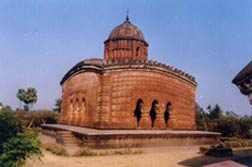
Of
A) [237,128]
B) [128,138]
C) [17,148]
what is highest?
[237,128]

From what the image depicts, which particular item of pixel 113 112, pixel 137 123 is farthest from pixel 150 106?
pixel 113 112

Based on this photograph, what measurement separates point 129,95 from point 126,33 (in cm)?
855

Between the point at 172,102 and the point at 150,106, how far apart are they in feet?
7.78

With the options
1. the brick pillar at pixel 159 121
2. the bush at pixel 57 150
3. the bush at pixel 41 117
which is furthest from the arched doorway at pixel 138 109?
the bush at pixel 41 117

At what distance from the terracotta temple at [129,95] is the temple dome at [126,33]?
1.89m

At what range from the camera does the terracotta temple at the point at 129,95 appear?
1733 centimetres

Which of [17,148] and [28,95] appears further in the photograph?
[28,95]

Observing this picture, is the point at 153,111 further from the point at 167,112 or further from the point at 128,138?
the point at 128,138

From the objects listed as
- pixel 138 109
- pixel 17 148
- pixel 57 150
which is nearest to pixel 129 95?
pixel 138 109

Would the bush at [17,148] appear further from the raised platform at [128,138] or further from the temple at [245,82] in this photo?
the raised platform at [128,138]

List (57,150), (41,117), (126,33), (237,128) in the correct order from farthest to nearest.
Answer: (41,117)
(237,128)
(126,33)
(57,150)

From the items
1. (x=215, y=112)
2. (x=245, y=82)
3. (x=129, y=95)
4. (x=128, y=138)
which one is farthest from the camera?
(x=215, y=112)

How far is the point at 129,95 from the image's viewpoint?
58.0 ft

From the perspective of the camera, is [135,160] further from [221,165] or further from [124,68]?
[124,68]
